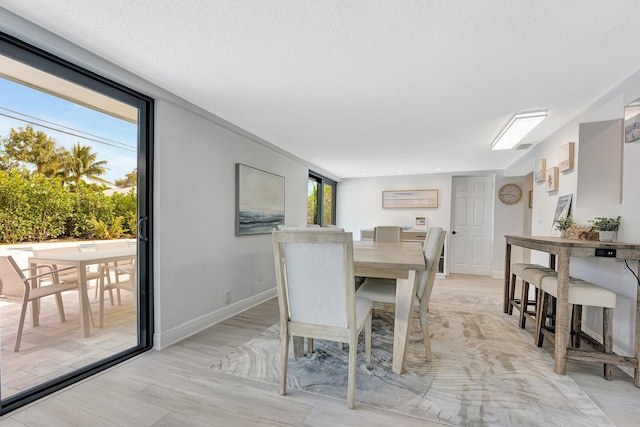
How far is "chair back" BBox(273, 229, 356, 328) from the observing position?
1490 mm

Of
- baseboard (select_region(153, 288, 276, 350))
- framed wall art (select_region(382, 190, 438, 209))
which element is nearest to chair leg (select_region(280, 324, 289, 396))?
baseboard (select_region(153, 288, 276, 350))

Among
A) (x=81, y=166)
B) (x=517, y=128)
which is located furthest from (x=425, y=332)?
(x=81, y=166)

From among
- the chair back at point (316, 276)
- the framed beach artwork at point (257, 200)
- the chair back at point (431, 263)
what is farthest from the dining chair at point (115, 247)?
the chair back at point (431, 263)

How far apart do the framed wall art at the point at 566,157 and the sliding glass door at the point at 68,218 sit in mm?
3843

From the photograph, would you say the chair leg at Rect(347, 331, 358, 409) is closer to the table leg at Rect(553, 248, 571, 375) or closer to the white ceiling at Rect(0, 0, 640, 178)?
the table leg at Rect(553, 248, 571, 375)

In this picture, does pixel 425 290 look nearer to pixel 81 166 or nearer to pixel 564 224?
pixel 564 224

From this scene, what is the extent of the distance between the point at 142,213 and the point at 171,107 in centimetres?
93

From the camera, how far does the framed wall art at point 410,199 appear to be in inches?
228

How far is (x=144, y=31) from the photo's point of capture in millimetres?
1522

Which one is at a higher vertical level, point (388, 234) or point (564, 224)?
point (564, 224)

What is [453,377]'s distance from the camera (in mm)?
1874

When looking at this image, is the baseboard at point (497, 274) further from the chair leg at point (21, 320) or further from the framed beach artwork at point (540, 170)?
the chair leg at point (21, 320)

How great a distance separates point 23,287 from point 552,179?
484 cm

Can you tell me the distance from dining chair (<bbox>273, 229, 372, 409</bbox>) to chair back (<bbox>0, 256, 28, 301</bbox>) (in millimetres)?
1677
